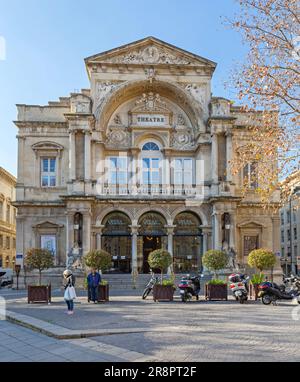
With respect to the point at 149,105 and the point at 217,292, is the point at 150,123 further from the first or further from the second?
the point at 217,292

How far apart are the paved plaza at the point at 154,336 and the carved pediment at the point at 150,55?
2290 centimetres

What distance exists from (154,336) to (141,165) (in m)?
24.2

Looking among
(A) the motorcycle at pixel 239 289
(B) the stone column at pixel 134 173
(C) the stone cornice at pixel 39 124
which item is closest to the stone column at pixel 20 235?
(C) the stone cornice at pixel 39 124

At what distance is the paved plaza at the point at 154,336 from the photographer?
8.62 meters

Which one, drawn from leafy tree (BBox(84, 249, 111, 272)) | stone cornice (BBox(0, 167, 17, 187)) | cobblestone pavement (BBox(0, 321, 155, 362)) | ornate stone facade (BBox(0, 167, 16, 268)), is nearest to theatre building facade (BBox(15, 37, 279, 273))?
leafy tree (BBox(84, 249, 111, 272))

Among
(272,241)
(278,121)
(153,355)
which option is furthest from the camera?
(272,241)

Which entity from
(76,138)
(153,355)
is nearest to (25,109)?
(76,138)

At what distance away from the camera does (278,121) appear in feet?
47.5

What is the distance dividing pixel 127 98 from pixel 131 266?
519 inches

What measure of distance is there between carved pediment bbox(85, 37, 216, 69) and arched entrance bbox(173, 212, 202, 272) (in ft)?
39.0

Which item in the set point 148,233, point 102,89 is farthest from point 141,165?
point 102,89

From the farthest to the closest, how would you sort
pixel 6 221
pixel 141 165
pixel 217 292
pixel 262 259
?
1. pixel 6 221
2. pixel 141 165
3. pixel 262 259
4. pixel 217 292

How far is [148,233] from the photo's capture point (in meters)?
33.1
